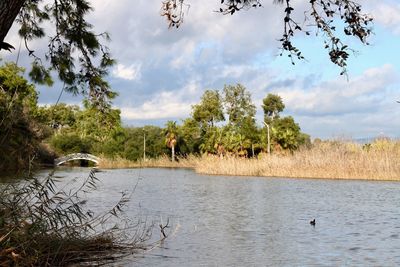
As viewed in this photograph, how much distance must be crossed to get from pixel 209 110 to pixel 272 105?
26.1ft

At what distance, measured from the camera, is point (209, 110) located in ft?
214

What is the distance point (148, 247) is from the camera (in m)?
9.87

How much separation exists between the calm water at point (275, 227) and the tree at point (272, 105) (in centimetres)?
4089

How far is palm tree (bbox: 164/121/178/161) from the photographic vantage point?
65.2 m

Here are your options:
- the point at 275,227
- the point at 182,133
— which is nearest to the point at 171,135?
the point at 182,133

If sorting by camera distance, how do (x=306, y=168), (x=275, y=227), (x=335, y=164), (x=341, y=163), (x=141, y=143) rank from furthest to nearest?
(x=141, y=143), (x=306, y=168), (x=335, y=164), (x=341, y=163), (x=275, y=227)

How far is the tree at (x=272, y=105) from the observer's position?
218ft

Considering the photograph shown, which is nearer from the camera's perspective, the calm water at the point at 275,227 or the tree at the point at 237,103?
the calm water at the point at 275,227

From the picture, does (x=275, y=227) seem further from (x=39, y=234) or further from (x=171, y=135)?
(x=171, y=135)

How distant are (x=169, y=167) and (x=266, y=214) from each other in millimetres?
42578

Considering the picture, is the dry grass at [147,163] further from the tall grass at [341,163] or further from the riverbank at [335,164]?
the tall grass at [341,163]

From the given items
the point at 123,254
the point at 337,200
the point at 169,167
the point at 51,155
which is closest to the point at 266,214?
the point at 337,200

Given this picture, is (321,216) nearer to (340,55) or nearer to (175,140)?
(340,55)

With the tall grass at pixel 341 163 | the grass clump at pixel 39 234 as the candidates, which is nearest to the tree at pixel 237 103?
the tall grass at pixel 341 163
